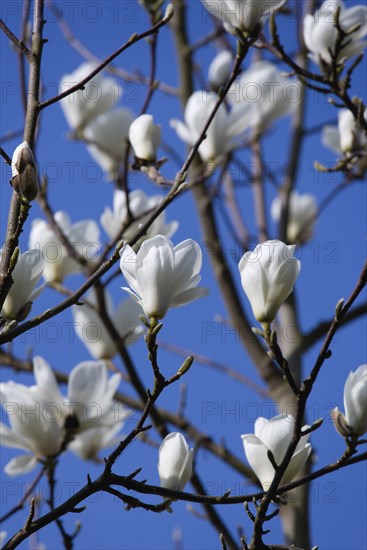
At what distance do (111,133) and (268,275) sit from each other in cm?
133

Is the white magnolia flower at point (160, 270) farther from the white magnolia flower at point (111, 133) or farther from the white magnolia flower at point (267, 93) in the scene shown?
the white magnolia flower at point (267, 93)

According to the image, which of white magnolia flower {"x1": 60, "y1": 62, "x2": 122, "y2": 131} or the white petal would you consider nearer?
the white petal

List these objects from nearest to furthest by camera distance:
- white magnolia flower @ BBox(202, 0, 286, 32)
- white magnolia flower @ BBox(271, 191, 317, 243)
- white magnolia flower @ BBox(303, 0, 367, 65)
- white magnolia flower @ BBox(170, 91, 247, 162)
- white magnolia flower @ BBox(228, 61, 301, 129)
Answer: white magnolia flower @ BBox(202, 0, 286, 32) < white magnolia flower @ BBox(303, 0, 367, 65) < white magnolia flower @ BBox(170, 91, 247, 162) < white magnolia flower @ BBox(228, 61, 301, 129) < white magnolia flower @ BBox(271, 191, 317, 243)

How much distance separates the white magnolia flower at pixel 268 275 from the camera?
87 centimetres

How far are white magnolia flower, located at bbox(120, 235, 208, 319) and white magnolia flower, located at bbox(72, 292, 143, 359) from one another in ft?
2.46

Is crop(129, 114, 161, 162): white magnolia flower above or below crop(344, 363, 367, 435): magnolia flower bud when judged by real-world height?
above

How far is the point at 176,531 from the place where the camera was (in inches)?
76.7

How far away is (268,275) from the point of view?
2.89ft

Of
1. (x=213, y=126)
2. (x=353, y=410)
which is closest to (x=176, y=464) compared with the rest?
(x=353, y=410)

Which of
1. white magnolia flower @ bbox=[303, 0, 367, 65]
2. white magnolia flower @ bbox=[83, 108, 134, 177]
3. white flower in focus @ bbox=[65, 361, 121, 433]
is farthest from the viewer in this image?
white magnolia flower @ bbox=[83, 108, 134, 177]

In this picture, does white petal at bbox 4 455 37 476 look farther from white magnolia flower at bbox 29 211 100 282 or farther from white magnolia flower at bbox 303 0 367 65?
white magnolia flower at bbox 303 0 367 65

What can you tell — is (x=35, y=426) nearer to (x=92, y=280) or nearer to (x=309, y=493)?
(x=92, y=280)

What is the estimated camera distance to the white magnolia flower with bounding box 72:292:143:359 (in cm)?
167

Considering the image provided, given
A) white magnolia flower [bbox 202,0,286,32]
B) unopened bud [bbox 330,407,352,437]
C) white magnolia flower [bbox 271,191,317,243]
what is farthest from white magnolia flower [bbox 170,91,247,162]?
unopened bud [bbox 330,407,352,437]
